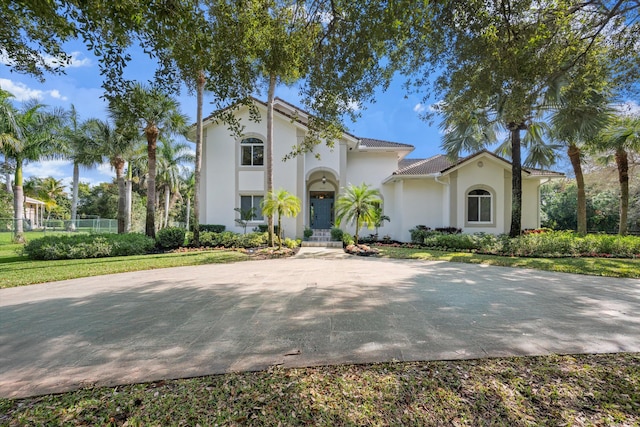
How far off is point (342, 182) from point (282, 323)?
13998mm

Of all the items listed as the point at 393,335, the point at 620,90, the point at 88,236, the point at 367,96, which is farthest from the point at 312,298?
the point at 88,236

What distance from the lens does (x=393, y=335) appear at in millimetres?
3680

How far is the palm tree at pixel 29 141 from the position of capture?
57.3 ft

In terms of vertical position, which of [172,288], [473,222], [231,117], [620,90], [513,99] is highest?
[620,90]

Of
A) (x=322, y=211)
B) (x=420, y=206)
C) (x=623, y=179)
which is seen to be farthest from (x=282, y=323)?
(x=623, y=179)

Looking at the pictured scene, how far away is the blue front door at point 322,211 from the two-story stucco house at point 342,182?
343cm

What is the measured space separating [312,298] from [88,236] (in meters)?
12.9

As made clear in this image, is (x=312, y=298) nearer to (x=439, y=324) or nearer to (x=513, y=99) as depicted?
(x=439, y=324)

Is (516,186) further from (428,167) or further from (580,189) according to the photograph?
(428,167)

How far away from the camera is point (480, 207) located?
17.0 m

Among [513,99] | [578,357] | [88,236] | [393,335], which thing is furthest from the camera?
[88,236]

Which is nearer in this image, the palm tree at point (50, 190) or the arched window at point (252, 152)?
the arched window at point (252, 152)

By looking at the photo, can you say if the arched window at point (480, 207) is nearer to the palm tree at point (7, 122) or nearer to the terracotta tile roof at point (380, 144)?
the terracotta tile roof at point (380, 144)

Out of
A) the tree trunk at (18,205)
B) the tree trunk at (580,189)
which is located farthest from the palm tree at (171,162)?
the tree trunk at (580,189)
